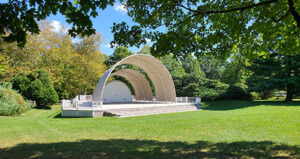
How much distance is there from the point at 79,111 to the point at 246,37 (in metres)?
13.0

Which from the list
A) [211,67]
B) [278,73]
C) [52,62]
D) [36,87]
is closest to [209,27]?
[36,87]

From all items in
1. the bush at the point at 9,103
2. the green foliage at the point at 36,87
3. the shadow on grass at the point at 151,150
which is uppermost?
the green foliage at the point at 36,87

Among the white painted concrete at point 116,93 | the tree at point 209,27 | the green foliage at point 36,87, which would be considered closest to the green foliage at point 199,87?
the white painted concrete at point 116,93

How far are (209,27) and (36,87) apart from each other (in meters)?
20.7

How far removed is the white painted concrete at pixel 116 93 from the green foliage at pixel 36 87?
25.1ft

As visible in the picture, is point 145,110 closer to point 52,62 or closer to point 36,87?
point 36,87

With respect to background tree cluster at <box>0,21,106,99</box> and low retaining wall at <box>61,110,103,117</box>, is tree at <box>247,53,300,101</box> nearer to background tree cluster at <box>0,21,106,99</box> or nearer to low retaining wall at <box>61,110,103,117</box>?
low retaining wall at <box>61,110,103,117</box>

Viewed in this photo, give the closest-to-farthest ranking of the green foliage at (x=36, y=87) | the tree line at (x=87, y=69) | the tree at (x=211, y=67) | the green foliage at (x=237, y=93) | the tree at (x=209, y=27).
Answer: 1. the tree at (x=209, y=27)
2. the green foliage at (x=36, y=87)
3. the tree line at (x=87, y=69)
4. the green foliage at (x=237, y=93)
5. the tree at (x=211, y=67)

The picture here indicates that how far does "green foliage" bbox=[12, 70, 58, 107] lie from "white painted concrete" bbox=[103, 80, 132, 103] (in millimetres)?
7647

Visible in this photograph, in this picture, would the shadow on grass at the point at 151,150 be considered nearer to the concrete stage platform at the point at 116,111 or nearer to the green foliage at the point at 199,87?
the concrete stage platform at the point at 116,111

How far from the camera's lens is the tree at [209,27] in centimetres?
658

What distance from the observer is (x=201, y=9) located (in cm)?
657

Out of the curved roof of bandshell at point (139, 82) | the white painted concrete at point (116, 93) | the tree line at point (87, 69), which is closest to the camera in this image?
the tree line at point (87, 69)

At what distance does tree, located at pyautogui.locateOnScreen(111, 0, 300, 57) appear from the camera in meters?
6.58
